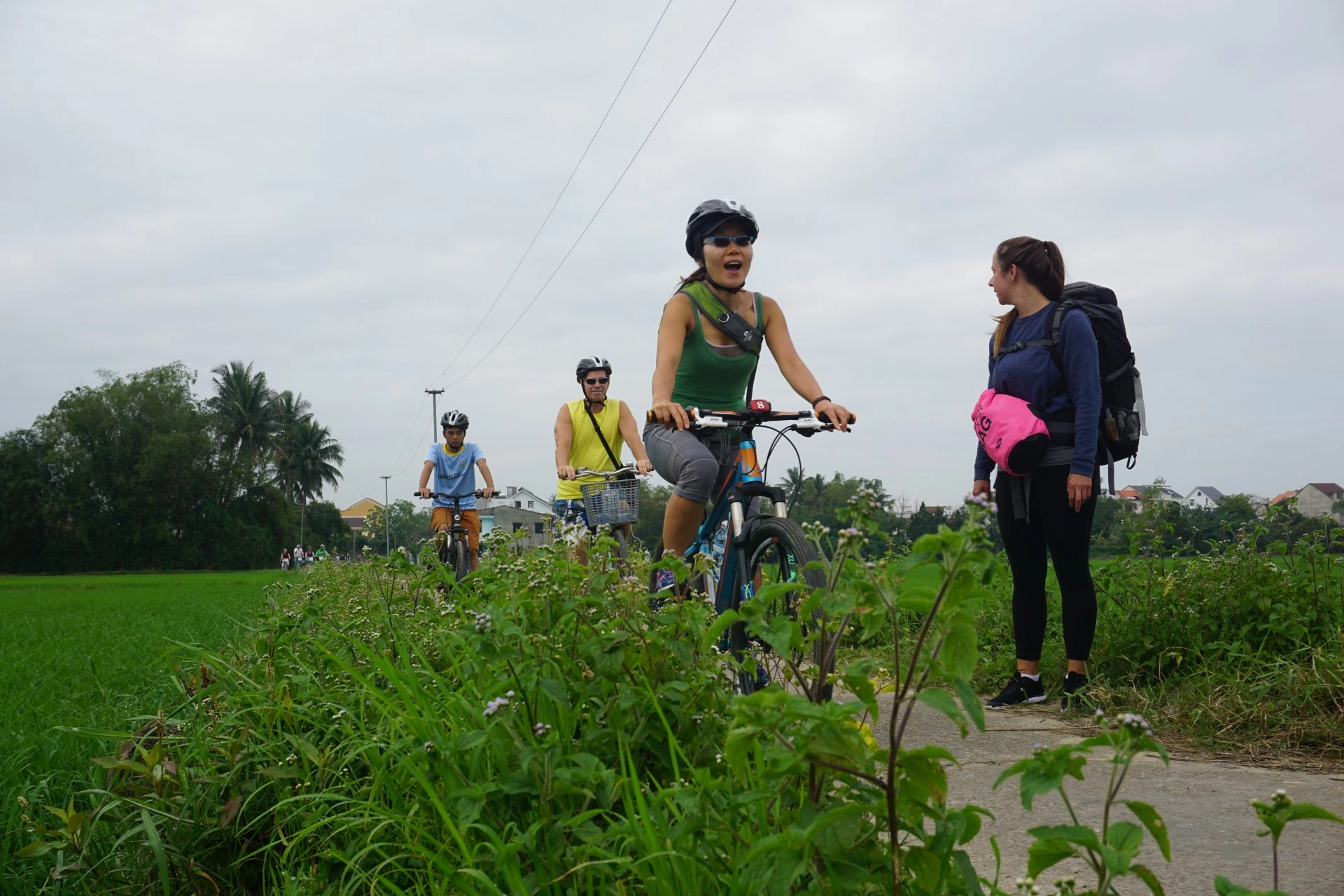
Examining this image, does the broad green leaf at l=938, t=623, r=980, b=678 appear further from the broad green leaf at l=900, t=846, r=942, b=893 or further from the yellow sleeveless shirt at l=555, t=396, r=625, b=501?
the yellow sleeveless shirt at l=555, t=396, r=625, b=501

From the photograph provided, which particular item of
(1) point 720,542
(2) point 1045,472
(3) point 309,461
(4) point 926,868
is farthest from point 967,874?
(3) point 309,461

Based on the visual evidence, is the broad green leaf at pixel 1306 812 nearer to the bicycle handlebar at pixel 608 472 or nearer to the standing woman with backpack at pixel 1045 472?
the standing woman with backpack at pixel 1045 472

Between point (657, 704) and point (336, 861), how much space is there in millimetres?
901

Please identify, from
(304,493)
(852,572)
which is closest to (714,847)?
(852,572)

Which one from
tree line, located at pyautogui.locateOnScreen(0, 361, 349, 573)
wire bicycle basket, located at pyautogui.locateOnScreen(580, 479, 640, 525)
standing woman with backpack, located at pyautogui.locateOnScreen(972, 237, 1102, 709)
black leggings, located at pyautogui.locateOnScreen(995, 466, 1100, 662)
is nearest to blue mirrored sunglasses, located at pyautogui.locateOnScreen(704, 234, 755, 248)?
standing woman with backpack, located at pyautogui.locateOnScreen(972, 237, 1102, 709)

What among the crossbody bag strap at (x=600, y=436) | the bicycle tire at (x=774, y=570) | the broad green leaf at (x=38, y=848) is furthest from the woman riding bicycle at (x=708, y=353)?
the crossbody bag strap at (x=600, y=436)

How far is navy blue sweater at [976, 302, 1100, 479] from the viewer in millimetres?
4246

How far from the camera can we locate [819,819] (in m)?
1.43

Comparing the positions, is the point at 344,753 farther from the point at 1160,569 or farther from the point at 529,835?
the point at 1160,569

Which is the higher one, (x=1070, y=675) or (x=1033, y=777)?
(x=1033, y=777)

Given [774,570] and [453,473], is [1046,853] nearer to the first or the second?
[774,570]

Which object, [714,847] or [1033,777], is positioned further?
[714,847]

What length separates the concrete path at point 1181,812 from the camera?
2197 millimetres

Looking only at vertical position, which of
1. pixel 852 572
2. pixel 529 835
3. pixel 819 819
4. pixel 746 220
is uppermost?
pixel 746 220
